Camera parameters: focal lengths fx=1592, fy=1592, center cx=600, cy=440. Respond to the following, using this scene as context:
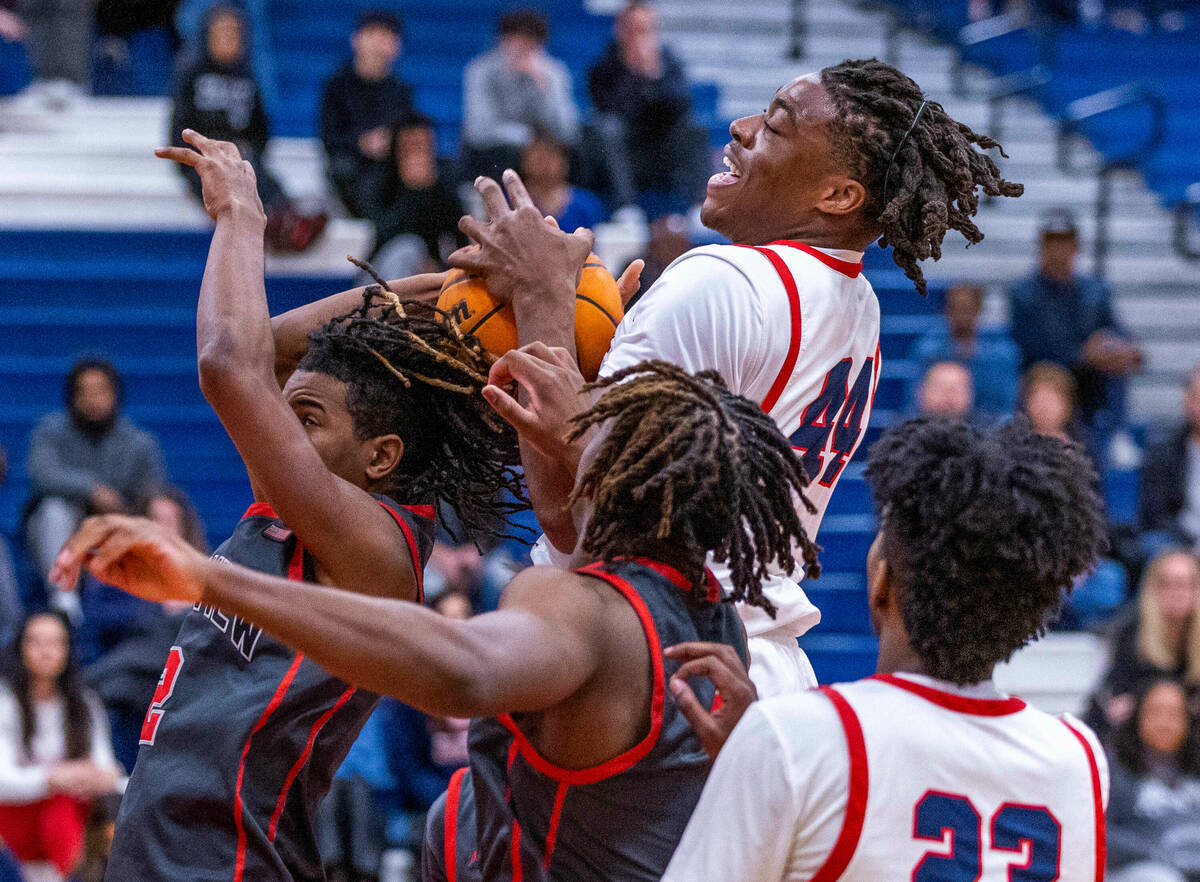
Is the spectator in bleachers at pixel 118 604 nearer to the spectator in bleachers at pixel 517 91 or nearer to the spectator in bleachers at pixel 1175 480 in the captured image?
the spectator in bleachers at pixel 517 91

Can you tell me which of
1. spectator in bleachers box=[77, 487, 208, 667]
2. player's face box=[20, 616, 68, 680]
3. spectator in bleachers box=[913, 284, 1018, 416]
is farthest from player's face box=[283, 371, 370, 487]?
spectator in bleachers box=[913, 284, 1018, 416]

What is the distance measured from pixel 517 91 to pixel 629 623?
735 centimetres

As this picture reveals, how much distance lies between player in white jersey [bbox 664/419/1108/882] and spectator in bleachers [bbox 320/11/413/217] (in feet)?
23.0

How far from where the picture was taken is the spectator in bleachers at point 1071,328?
8625 mm

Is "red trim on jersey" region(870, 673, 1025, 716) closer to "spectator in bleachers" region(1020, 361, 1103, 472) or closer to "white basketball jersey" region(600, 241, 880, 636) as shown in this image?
"white basketball jersey" region(600, 241, 880, 636)

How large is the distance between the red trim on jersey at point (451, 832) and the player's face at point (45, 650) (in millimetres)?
4077

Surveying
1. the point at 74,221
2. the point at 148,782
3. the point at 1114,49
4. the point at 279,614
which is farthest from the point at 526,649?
the point at 1114,49

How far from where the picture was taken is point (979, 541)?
2152 mm

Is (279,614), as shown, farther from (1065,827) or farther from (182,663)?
(1065,827)

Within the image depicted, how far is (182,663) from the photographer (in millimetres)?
2770

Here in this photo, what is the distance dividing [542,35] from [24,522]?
162 inches

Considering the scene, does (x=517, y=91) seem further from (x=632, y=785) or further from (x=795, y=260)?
(x=632, y=785)

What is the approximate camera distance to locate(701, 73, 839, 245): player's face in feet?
9.83

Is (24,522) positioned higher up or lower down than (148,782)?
lower down
